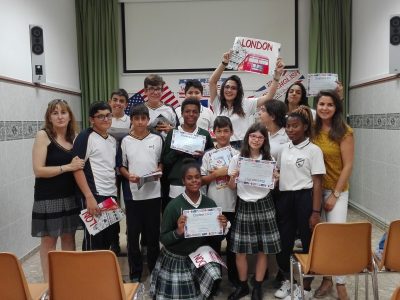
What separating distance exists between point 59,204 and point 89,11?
13.9ft

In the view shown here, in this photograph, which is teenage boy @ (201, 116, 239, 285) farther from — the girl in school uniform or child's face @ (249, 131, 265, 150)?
the girl in school uniform

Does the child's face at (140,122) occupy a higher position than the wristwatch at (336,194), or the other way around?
the child's face at (140,122)

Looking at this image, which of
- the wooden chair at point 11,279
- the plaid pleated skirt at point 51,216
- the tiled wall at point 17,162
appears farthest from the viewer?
the tiled wall at point 17,162

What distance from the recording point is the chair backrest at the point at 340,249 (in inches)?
95.2

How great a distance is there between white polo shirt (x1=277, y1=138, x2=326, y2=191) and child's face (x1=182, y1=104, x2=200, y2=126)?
0.76 m

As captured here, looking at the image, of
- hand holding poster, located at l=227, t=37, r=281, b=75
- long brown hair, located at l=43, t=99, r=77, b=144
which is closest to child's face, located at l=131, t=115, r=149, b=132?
long brown hair, located at l=43, t=99, r=77, b=144

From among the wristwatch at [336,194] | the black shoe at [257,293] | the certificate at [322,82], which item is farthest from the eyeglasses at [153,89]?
the black shoe at [257,293]

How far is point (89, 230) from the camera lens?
3002 mm

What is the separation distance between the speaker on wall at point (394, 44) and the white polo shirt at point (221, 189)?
2495 millimetres

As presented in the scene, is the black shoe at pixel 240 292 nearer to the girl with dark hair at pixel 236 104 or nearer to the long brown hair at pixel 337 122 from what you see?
the girl with dark hair at pixel 236 104

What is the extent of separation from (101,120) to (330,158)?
5.76 feet

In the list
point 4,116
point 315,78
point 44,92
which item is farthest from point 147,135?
point 44,92

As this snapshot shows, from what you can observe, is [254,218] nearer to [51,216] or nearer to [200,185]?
[200,185]

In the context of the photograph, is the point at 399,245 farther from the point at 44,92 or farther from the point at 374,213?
the point at 44,92
